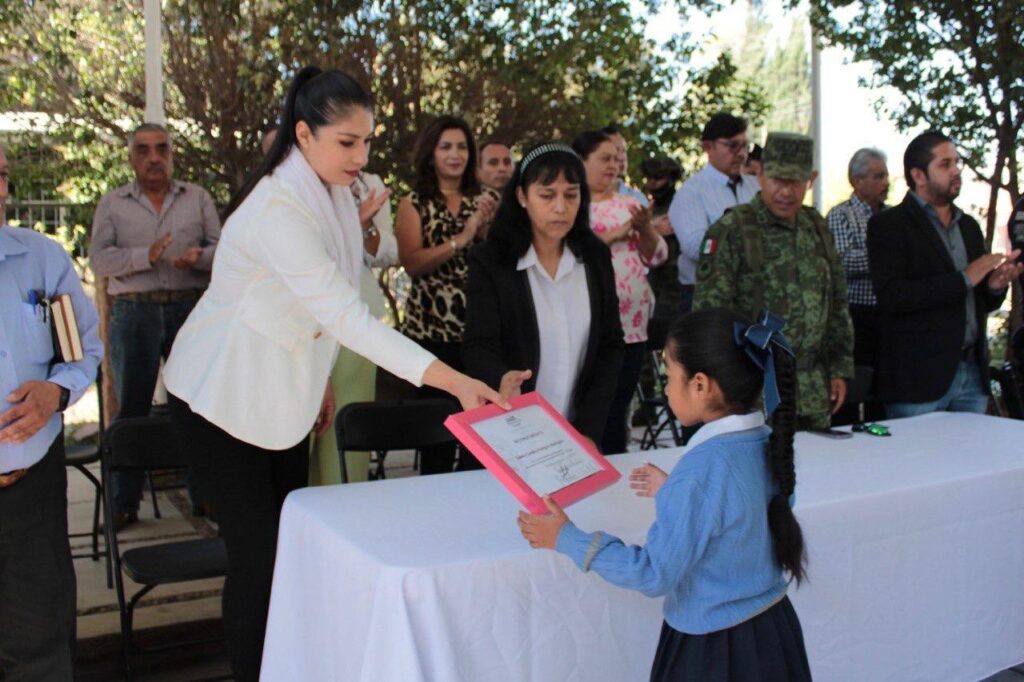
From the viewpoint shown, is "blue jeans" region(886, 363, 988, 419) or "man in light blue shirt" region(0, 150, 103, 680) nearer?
"man in light blue shirt" region(0, 150, 103, 680)

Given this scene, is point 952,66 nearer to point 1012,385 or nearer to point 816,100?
point 816,100

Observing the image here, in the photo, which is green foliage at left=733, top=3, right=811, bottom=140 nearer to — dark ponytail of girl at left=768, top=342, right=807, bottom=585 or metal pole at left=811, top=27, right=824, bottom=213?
metal pole at left=811, top=27, right=824, bottom=213

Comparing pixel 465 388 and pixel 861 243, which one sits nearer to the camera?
pixel 465 388

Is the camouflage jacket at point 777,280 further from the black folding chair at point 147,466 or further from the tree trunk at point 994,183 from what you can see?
the tree trunk at point 994,183

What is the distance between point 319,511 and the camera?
7.80 feet

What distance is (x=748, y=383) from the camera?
6.65 feet

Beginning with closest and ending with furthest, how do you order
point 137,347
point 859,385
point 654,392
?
point 859,385 → point 137,347 → point 654,392

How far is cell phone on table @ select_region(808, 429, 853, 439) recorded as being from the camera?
10.8 ft

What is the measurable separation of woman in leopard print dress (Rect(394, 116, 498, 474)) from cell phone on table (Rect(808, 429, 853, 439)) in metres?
1.48

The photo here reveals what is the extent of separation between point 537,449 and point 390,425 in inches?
48.5

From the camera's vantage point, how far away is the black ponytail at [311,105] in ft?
8.16

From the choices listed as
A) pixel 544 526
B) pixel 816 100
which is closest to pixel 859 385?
pixel 544 526

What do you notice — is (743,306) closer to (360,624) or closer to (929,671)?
(929,671)

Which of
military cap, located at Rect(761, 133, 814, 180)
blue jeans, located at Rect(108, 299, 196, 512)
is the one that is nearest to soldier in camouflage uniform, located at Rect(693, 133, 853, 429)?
military cap, located at Rect(761, 133, 814, 180)
